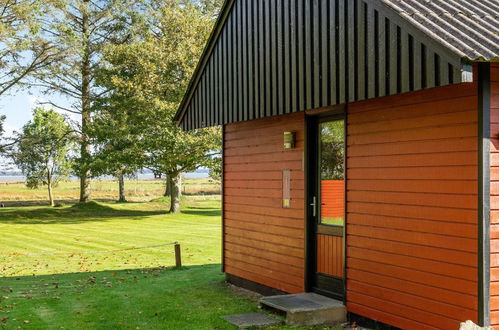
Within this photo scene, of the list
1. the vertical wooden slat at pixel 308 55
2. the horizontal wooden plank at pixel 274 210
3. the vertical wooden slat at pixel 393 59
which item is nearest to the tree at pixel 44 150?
the horizontal wooden plank at pixel 274 210

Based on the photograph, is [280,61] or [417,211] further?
[280,61]

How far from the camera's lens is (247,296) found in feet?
31.9

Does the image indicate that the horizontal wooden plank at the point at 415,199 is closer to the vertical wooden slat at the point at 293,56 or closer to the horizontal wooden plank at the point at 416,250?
the horizontal wooden plank at the point at 416,250

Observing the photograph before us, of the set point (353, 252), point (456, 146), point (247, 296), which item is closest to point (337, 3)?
point (456, 146)

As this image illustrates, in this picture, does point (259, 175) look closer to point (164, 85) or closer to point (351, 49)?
point (351, 49)

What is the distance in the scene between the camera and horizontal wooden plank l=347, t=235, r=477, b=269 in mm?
5827

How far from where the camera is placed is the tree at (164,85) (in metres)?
27.4

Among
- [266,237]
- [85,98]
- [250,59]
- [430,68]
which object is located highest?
[85,98]

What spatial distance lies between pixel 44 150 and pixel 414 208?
2755 centimetres

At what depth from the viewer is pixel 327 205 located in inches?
326

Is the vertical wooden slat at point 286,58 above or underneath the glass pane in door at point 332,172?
above

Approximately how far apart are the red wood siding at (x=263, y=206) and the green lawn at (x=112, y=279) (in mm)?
656

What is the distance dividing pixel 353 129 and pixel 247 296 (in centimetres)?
365

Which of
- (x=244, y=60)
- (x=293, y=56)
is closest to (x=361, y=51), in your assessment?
(x=293, y=56)
